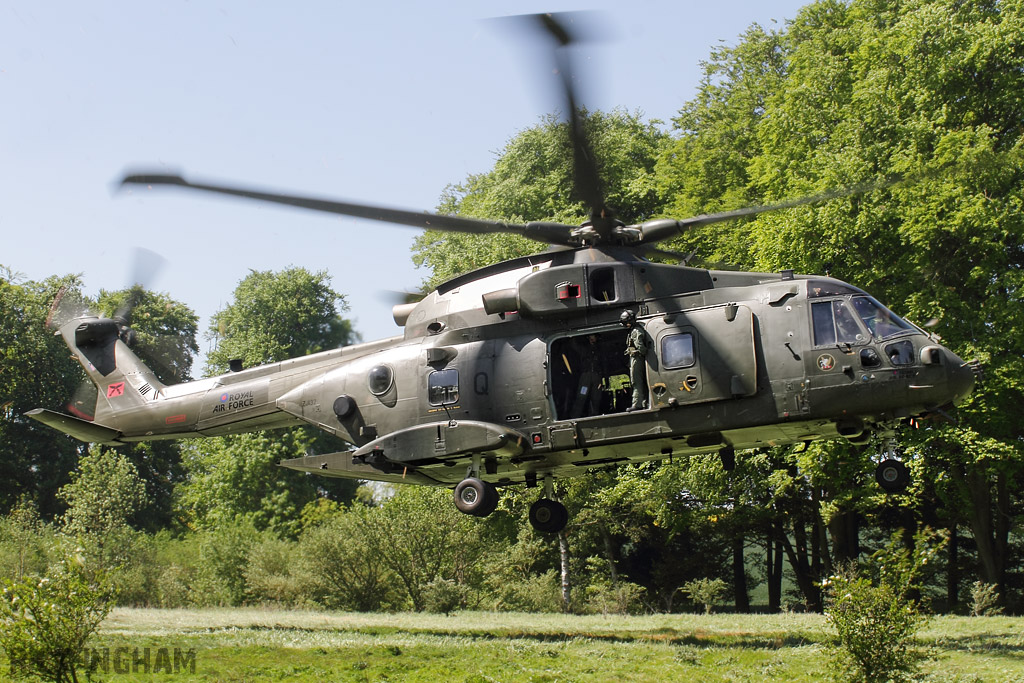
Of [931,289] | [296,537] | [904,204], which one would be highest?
[904,204]

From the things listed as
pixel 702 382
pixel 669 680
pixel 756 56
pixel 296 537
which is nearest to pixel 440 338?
pixel 702 382

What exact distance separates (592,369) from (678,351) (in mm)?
1473

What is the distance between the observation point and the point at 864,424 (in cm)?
1257

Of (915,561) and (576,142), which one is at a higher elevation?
(576,142)

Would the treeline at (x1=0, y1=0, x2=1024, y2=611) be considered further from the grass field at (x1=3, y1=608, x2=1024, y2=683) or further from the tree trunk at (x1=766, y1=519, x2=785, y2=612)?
the grass field at (x1=3, y1=608, x2=1024, y2=683)

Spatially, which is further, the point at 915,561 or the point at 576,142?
the point at 915,561

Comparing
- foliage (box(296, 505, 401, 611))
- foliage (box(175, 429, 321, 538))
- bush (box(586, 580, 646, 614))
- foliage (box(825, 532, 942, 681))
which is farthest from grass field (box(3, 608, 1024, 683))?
foliage (box(175, 429, 321, 538))

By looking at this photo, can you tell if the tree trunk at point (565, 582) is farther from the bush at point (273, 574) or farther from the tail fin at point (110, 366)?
the tail fin at point (110, 366)

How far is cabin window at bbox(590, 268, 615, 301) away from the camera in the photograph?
13.8 m

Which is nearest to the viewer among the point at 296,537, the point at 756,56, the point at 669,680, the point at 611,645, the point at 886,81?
the point at 669,680

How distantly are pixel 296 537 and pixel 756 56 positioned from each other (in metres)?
31.1

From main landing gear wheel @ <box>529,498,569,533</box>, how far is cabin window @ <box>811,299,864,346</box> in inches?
208

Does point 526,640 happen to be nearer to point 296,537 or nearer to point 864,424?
point 864,424

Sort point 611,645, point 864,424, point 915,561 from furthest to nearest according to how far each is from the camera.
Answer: point 611,645
point 915,561
point 864,424
